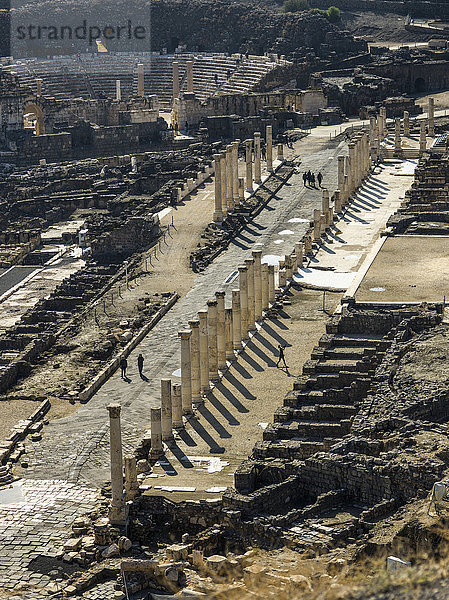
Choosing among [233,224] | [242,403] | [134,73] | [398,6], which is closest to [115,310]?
[233,224]

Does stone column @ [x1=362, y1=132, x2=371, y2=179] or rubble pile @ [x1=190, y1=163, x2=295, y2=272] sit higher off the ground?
stone column @ [x1=362, y1=132, x2=371, y2=179]

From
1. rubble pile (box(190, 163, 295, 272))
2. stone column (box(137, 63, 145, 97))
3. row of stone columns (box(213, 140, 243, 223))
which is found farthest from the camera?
stone column (box(137, 63, 145, 97))

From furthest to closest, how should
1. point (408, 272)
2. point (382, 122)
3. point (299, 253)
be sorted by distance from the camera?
point (382, 122) → point (299, 253) → point (408, 272)

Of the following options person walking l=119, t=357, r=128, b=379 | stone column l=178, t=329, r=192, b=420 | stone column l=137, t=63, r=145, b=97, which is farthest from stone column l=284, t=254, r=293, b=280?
stone column l=137, t=63, r=145, b=97

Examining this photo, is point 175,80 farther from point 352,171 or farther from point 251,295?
point 251,295

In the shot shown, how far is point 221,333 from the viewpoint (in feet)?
222

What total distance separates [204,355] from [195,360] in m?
1.30

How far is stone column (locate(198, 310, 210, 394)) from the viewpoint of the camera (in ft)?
211

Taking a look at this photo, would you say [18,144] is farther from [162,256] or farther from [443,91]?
[162,256]

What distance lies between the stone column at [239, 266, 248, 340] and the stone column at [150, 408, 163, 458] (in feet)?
42.9

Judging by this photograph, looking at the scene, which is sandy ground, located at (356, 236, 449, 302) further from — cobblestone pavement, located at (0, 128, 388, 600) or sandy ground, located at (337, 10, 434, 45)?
sandy ground, located at (337, 10, 434, 45)

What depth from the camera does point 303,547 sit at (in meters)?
46.0

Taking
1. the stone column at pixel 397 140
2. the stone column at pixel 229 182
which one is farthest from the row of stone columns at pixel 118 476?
the stone column at pixel 397 140

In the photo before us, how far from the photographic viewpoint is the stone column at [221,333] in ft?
220
